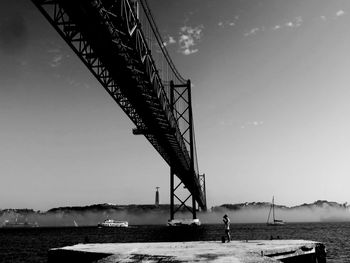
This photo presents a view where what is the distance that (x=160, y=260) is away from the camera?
8703mm

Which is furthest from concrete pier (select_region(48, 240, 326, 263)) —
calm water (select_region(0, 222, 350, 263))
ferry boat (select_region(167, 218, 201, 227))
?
ferry boat (select_region(167, 218, 201, 227))

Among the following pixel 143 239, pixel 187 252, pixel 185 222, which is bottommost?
pixel 143 239

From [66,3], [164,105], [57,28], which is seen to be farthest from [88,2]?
[164,105]

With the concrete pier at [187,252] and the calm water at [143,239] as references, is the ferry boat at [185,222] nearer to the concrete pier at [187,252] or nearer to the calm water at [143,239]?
the calm water at [143,239]

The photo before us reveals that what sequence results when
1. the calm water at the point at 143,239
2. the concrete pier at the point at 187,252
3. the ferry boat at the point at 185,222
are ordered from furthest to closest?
the ferry boat at the point at 185,222 < the calm water at the point at 143,239 < the concrete pier at the point at 187,252

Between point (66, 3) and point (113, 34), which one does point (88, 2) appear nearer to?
point (66, 3)

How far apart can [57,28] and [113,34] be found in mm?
2245

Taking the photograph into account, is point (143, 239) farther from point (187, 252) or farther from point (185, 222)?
point (187, 252)

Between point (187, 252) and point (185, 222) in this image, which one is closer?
point (187, 252)

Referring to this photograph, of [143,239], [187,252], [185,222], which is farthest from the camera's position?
[185,222]

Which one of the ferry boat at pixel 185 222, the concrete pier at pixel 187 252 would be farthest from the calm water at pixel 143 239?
the concrete pier at pixel 187 252

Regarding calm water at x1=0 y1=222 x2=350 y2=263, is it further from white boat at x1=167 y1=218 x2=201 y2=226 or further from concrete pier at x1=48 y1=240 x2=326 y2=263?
concrete pier at x1=48 y1=240 x2=326 y2=263

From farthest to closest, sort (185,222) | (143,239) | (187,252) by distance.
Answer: (185,222) → (143,239) → (187,252)

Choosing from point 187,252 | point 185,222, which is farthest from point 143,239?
point 187,252
